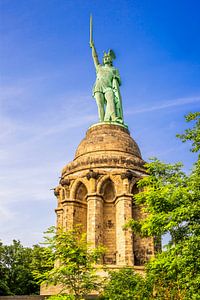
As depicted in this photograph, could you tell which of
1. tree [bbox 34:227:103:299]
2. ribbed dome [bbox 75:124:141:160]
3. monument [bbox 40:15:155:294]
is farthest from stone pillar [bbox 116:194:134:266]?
tree [bbox 34:227:103:299]

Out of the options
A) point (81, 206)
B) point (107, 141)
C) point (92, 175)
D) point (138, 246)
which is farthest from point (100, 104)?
point (138, 246)

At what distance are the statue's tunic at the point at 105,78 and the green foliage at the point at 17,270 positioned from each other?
41.0ft

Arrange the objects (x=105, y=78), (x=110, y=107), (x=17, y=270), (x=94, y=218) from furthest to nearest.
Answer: (x=17, y=270)
(x=105, y=78)
(x=110, y=107)
(x=94, y=218)

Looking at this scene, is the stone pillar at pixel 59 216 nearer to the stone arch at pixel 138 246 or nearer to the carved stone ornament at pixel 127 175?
the stone arch at pixel 138 246

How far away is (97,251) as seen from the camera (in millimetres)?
14578

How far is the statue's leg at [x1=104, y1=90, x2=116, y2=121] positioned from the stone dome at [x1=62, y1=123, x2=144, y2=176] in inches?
30.8

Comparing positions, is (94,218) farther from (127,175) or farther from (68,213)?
(127,175)

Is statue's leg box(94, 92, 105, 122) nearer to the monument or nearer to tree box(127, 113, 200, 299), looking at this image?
the monument

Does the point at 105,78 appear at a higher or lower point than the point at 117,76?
lower

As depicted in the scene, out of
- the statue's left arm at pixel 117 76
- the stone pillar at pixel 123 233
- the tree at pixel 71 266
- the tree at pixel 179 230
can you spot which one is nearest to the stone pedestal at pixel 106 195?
the stone pillar at pixel 123 233

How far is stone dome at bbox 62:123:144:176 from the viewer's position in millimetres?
22750

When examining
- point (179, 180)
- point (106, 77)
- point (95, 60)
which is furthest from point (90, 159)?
point (179, 180)

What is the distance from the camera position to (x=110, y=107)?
25.8 meters

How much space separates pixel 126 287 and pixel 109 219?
6.92 metres
